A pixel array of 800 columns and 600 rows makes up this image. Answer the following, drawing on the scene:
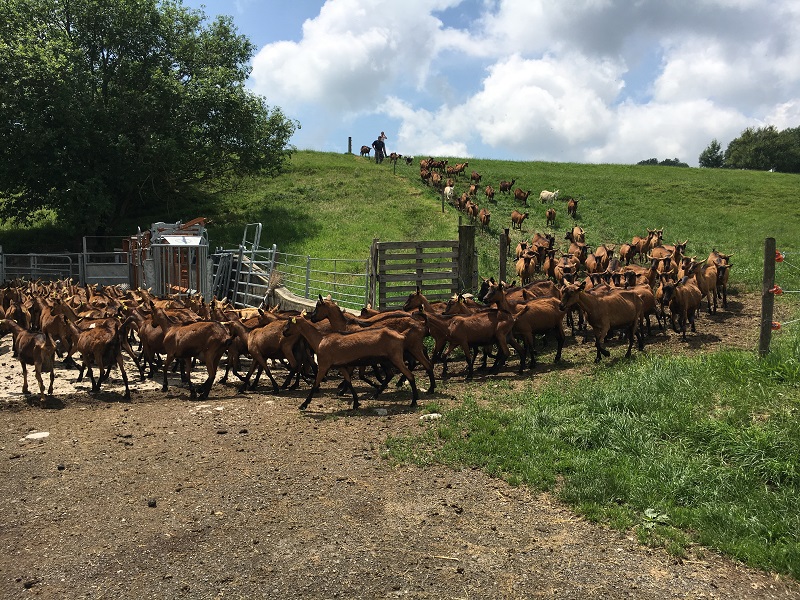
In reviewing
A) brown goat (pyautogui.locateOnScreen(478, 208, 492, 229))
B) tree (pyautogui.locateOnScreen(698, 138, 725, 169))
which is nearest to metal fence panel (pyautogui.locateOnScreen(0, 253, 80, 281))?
brown goat (pyautogui.locateOnScreen(478, 208, 492, 229))

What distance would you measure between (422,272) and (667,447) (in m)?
10.1

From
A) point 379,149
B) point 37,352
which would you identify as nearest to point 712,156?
point 379,149

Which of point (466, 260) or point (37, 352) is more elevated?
point (466, 260)

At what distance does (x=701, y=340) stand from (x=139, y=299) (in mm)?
13113

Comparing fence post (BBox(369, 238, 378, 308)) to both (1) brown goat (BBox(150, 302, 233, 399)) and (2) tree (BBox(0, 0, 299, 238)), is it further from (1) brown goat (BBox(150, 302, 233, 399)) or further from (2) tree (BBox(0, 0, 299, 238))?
(2) tree (BBox(0, 0, 299, 238))

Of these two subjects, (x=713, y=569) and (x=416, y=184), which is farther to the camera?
(x=416, y=184)

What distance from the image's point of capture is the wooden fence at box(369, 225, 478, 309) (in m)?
16.4

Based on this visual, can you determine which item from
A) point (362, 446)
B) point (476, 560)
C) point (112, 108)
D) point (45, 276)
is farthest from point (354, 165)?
point (476, 560)

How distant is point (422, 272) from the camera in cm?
1664

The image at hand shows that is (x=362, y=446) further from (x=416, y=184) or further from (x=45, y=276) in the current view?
(x=416, y=184)

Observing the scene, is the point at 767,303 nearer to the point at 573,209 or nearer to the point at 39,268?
the point at 573,209

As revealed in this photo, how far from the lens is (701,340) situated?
12.4 m

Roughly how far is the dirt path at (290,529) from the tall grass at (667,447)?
33cm

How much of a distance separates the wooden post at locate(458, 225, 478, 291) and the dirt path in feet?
28.6
